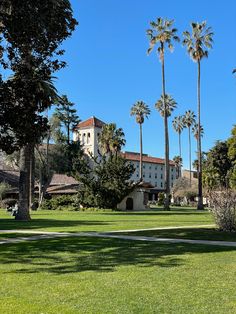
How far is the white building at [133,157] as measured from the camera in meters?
117

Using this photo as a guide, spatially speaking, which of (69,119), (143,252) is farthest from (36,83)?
(69,119)

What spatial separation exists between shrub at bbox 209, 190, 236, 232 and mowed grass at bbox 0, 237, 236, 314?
5.71 metres

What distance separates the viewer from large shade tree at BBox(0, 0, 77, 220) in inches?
636

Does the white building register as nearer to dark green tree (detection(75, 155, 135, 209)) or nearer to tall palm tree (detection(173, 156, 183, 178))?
tall palm tree (detection(173, 156, 183, 178))

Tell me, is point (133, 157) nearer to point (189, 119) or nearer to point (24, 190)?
point (189, 119)

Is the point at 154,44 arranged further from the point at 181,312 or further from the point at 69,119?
the point at 181,312

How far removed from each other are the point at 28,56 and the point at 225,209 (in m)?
10.3

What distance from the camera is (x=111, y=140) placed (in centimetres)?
7250

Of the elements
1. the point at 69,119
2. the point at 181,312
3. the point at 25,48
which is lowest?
the point at 181,312

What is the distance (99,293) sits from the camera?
8.35 metres

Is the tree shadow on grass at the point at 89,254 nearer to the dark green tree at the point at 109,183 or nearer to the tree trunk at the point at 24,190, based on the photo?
the tree trunk at the point at 24,190

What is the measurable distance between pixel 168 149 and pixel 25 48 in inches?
1739

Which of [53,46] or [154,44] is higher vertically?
[154,44]

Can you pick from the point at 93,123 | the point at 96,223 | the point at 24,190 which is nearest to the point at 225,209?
the point at 96,223
